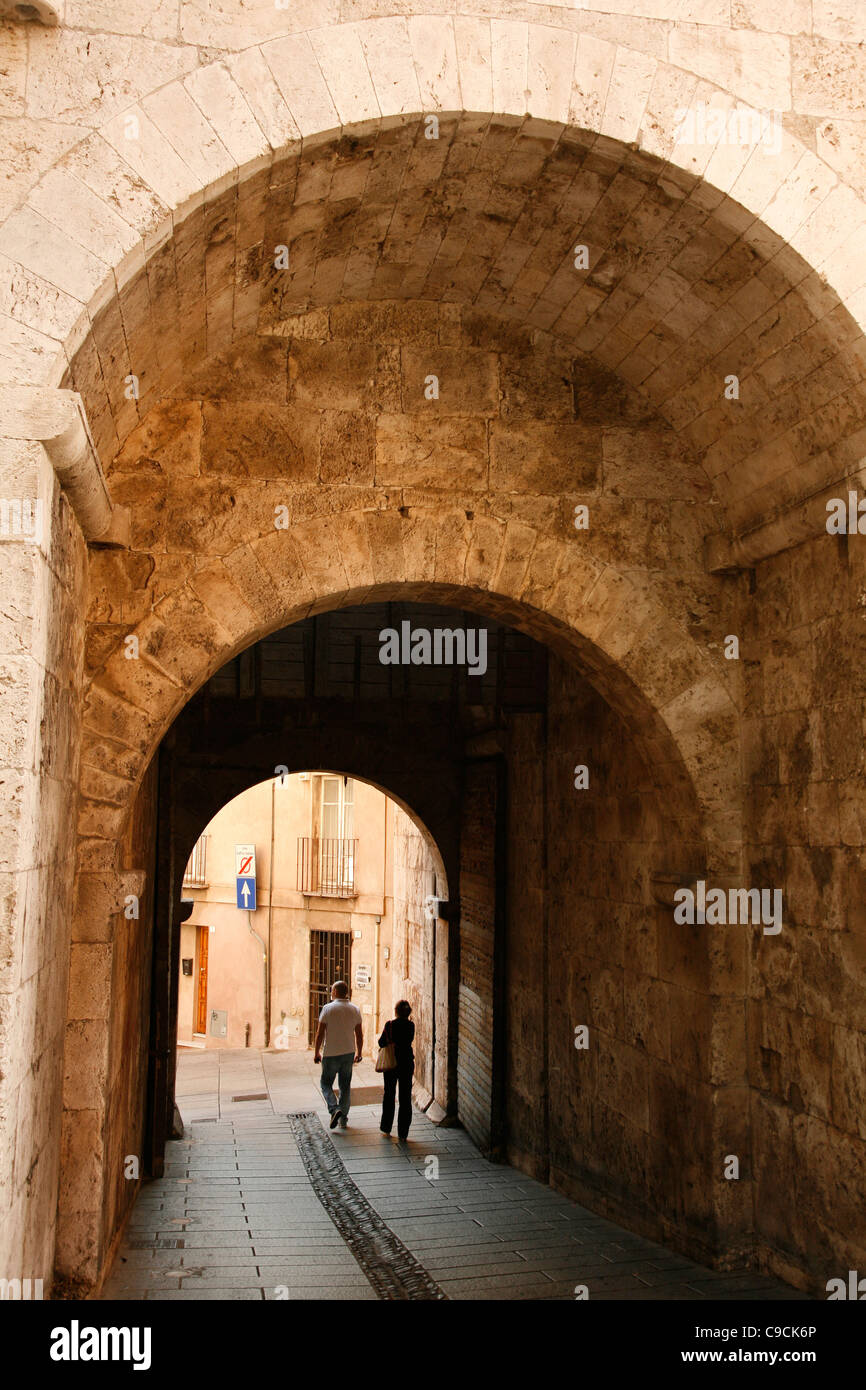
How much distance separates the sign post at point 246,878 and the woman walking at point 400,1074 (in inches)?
Result: 393

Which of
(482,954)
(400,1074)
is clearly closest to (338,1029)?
(400,1074)

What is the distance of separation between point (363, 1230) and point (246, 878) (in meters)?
12.8

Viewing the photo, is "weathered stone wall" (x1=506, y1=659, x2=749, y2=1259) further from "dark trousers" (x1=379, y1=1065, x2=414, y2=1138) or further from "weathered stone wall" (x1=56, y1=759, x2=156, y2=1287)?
"weathered stone wall" (x1=56, y1=759, x2=156, y2=1287)

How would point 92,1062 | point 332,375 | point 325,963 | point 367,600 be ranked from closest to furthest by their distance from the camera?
point 92,1062 → point 332,375 → point 367,600 → point 325,963

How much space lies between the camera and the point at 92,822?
3939 mm

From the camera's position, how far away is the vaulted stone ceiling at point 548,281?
3.40 m

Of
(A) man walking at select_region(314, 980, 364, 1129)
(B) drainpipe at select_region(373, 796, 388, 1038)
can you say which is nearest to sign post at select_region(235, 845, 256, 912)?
(B) drainpipe at select_region(373, 796, 388, 1038)

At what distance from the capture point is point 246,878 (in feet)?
58.6

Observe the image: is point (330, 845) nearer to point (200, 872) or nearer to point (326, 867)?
point (326, 867)

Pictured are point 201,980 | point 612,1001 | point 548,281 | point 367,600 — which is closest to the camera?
point 548,281

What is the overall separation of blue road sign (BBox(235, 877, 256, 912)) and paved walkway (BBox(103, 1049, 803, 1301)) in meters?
9.32

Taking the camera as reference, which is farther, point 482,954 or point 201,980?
point 201,980

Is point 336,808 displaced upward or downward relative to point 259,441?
downward

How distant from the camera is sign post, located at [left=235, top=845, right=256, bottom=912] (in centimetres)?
1778
